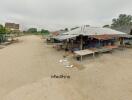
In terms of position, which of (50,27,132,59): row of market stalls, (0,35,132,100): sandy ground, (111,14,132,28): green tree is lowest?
(0,35,132,100): sandy ground

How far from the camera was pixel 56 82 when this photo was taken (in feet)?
25.5

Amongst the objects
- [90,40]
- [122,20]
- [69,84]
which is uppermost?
[122,20]

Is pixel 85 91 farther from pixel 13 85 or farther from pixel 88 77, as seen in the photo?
pixel 13 85

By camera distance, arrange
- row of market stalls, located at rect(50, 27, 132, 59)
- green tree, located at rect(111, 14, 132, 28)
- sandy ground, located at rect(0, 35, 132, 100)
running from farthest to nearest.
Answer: green tree, located at rect(111, 14, 132, 28)
row of market stalls, located at rect(50, 27, 132, 59)
sandy ground, located at rect(0, 35, 132, 100)

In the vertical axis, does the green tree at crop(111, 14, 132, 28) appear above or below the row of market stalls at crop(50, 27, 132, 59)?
above

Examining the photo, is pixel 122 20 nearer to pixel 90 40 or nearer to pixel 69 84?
pixel 90 40

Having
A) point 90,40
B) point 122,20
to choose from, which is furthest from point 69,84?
point 122,20

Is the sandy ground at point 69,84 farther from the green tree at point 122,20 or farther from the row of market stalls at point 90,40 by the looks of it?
the green tree at point 122,20

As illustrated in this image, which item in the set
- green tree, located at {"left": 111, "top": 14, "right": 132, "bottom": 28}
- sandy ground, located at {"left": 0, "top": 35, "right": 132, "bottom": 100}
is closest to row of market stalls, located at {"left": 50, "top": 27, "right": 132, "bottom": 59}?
sandy ground, located at {"left": 0, "top": 35, "right": 132, "bottom": 100}

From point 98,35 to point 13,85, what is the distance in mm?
12059

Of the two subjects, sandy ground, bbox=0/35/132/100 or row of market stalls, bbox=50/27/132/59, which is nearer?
sandy ground, bbox=0/35/132/100

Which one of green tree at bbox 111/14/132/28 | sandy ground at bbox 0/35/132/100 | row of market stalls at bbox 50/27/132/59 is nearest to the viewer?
sandy ground at bbox 0/35/132/100

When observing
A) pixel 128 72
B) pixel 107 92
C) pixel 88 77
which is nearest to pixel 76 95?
pixel 107 92

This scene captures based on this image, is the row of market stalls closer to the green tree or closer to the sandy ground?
the sandy ground
